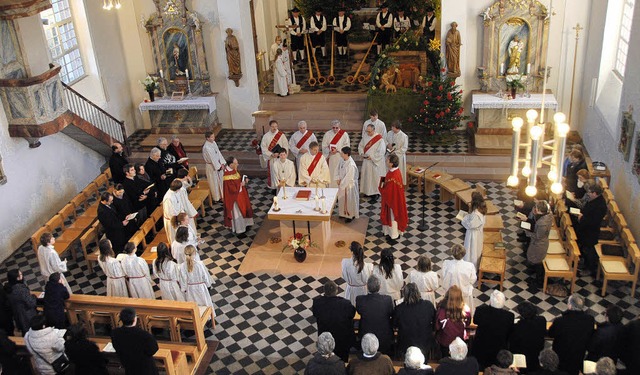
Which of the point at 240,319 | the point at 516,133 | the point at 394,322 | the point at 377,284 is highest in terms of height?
the point at 516,133

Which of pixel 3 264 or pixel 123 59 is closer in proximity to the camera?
pixel 3 264

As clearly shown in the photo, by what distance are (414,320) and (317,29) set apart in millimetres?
13275

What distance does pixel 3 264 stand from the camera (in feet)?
42.8

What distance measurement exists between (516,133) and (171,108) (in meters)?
11.9

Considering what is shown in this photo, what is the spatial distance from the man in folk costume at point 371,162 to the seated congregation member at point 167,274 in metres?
5.13

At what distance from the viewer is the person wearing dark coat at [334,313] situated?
8.66 meters

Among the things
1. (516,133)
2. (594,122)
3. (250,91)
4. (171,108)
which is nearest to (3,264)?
(171,108)

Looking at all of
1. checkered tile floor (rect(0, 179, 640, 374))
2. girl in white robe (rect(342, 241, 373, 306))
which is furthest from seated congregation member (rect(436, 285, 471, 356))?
checkered tile floor (rect(0, 179, 640, 374))

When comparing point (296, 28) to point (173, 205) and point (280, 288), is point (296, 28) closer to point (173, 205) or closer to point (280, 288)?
point (173, 205)

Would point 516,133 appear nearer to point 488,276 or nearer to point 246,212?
point 488,276

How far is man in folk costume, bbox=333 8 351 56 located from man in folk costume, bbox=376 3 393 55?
0.93 metres

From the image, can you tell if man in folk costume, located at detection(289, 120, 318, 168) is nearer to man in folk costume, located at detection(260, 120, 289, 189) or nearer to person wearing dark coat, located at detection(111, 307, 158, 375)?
man in folk costume, located at detection(260, 120, 289, 189)

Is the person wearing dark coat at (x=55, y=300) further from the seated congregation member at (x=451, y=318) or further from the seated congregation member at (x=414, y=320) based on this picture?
the seated congregation member at (x=451, y=318)

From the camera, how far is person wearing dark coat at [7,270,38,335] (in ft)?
31.7
